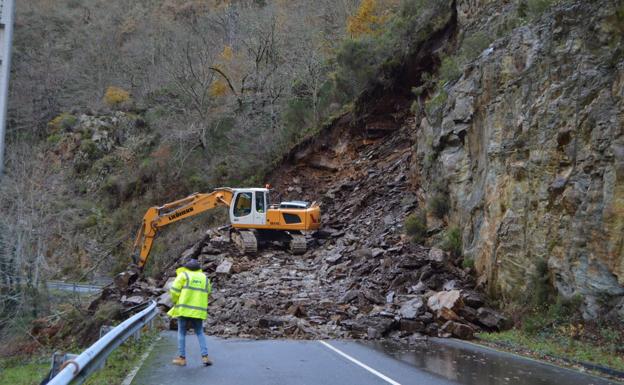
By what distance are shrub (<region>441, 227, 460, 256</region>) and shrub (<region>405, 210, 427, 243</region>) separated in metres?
1.91

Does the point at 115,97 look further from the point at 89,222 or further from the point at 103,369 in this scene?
the point at 103,369

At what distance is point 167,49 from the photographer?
5397 centimetres

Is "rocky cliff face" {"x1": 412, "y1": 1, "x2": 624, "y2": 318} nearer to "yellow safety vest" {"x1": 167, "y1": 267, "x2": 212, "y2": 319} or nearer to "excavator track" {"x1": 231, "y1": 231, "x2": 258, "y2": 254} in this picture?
"yellow safety vest" {"x1": 167, "y1": 267, "x2": 212, "y2": 319}

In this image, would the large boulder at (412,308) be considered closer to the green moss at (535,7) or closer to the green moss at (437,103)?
the green moss at (535,7)

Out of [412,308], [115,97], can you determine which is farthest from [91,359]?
[115,97]

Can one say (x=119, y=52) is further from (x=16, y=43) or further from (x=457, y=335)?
(x=457, y=335)

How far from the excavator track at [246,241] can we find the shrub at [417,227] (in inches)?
257

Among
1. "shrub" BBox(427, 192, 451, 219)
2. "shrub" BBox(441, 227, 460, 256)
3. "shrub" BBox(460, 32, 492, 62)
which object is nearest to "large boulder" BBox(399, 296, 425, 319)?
"shrub" BBox(441, 227, 460, 256)

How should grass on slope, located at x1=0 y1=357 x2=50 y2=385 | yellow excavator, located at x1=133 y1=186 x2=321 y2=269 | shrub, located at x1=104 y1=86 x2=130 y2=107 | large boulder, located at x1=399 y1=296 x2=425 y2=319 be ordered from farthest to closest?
shrub, located at x1=104 y1=86 x2=130 y2=107 < yellow excavator, located at x1=133 y1=186 x2=321 y2=269 < large boulder, located at x1=399 y1=296 x2=425 y2=319 < grass on slope, located at x1=0 y1=357 x2=50 y2=385

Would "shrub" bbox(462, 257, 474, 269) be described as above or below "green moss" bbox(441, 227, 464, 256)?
below

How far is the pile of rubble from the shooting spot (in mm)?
12859

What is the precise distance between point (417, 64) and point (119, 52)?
43.2 meters

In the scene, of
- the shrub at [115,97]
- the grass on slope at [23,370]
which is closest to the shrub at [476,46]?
the grass on slope at [23,370]

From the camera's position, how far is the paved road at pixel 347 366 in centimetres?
753
